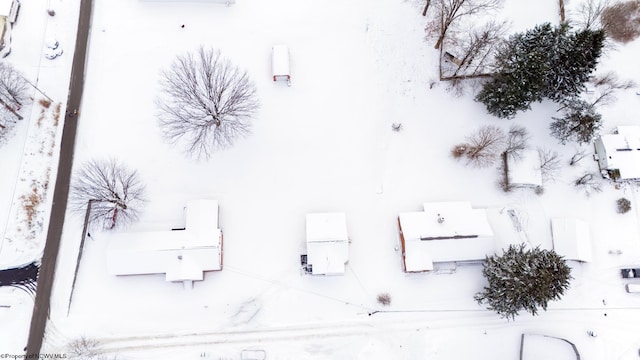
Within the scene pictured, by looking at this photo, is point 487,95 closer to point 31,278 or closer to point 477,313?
point 477,313

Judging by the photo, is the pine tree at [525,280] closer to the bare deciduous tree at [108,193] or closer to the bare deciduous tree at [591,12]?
the bare deciduous tree at [591,12]

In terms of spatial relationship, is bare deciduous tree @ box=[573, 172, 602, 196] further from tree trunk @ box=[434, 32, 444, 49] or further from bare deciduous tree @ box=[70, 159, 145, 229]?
bare deciduous tree @ box=[70, 159, 145, 229]

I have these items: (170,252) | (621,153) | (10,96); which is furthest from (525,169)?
(10,96)

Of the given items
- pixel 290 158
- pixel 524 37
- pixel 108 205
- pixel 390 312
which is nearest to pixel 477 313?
pixel 390 312

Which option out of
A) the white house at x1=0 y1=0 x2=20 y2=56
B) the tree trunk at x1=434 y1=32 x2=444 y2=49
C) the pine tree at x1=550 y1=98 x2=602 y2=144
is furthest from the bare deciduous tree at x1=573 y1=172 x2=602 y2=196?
the white house at x1=0 y1=0 x2=20 y2=56

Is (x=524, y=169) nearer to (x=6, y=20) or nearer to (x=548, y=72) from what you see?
(x=548, y=72)
